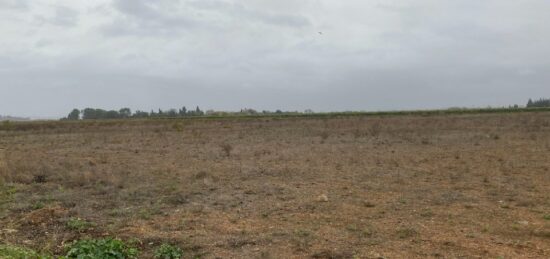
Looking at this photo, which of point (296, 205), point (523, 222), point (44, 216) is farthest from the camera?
point (296, 205)

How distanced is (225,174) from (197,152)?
7.15 meters

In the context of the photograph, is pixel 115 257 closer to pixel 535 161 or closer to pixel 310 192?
pixel 310 192

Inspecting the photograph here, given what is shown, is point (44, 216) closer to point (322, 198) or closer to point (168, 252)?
point (168, 252)

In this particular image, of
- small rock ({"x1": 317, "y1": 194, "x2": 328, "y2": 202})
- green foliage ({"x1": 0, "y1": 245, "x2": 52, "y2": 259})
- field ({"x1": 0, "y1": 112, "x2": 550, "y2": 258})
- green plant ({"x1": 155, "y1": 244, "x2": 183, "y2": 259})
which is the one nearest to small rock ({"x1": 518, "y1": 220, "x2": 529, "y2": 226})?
field ({"x1": 0, "y1": 112, "x2": 550, "y2": 258})

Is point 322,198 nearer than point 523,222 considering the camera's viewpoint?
No

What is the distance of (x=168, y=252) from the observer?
669cm

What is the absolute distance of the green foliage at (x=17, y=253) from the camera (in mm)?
6374

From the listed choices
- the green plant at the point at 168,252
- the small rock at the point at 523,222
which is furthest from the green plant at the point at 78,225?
the small rock at the point at 523,222

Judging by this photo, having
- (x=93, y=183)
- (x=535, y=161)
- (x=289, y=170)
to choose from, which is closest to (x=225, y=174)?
(x=289, y=170)

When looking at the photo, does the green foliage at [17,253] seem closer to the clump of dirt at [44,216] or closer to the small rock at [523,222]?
the clump of dirt at [44,216]

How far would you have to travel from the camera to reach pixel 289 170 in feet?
47.3

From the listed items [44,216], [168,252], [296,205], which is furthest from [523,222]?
[44,216]

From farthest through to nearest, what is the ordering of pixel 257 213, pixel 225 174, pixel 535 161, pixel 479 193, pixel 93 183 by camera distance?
pixel 535 161 → pixel 225 174 → pixel 93 183 → pixel 479 193 → pixel 257 213

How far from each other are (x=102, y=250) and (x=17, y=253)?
1026mm
